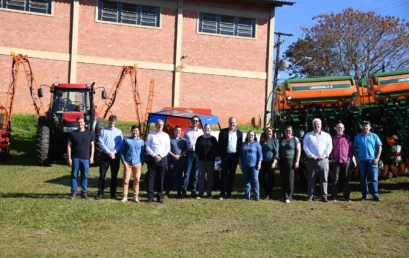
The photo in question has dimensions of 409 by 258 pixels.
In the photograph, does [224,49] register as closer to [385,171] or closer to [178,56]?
[178,56]

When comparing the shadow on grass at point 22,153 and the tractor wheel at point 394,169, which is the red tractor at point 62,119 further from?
the tractor wheel at point 394,169

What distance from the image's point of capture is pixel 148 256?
796cm

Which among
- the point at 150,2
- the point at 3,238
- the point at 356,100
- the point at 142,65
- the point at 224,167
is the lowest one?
the point at 3,238

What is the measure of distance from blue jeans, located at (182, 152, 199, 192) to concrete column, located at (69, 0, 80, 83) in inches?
624

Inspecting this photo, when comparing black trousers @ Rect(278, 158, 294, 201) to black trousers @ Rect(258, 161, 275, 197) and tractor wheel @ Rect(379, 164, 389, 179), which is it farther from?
tractor wheel @ Rect(379, 164, 389, 179)

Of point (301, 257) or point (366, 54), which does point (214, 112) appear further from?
point (301, 257)

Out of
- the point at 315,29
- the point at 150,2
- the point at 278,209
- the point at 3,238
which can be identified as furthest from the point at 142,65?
the point at 3,238

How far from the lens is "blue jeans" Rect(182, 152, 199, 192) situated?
520 inches

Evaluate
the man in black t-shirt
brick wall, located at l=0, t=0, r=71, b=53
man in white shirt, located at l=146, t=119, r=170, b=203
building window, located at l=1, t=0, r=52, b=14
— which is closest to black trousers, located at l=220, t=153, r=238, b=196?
man in white shirt, located at l=146, t=119, r=170, b=203

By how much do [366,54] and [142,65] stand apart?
1629 centimetres

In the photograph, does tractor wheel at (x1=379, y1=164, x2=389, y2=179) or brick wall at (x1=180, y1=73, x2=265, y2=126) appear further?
brick wall at (x1=180, y1=73, x2=265, y2=126)

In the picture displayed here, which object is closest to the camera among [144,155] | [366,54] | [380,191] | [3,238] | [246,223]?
[3,238]

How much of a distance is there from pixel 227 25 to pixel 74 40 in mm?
7761

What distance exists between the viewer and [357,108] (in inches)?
572
